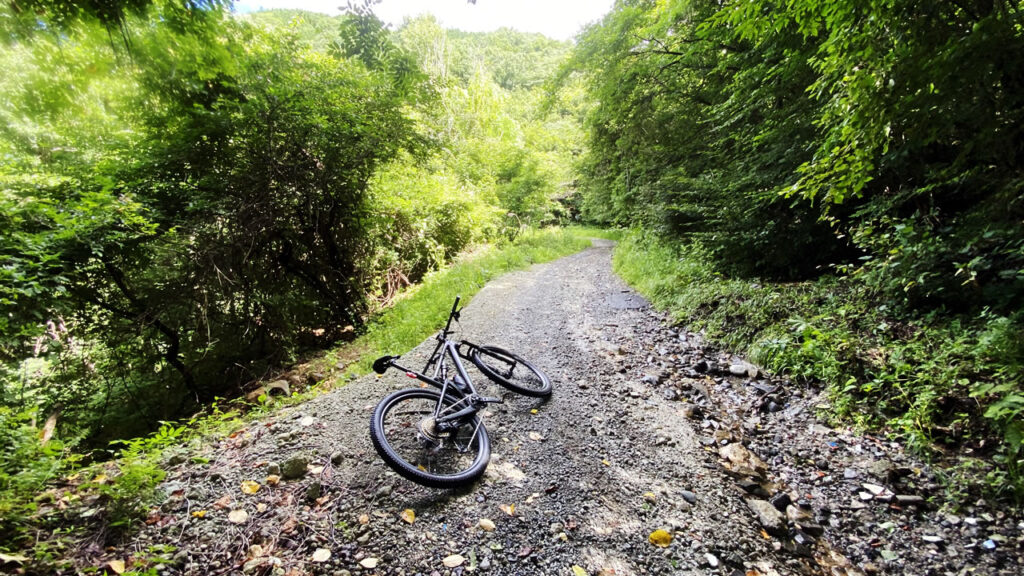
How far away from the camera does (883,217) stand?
4.52 metres

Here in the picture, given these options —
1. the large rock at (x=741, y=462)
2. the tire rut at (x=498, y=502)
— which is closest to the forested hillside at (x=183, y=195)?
the tire rut at (x=498, y=502)

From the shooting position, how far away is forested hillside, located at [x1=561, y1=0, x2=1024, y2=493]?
2756mm

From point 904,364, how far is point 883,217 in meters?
2.17

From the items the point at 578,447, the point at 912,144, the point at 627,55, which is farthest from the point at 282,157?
the point at 627,55

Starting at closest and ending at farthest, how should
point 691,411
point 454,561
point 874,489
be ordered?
point 454,561 → point 874,489 → point 691,411

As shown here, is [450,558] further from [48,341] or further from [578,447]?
[48,341]

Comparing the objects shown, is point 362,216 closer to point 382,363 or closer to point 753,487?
point 382,363

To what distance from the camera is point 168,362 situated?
583 centimetres

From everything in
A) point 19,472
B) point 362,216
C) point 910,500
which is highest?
point 362,216

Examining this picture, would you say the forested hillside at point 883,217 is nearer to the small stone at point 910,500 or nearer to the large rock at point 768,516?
the small stone at point 910,500

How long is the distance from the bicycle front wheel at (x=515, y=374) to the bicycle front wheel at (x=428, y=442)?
970 mm

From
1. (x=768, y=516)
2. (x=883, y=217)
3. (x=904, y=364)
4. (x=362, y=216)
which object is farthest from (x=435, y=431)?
(x=362, y=216)

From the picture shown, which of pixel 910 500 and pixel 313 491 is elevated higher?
pixel 313 491

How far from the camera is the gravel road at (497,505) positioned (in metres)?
2.28
